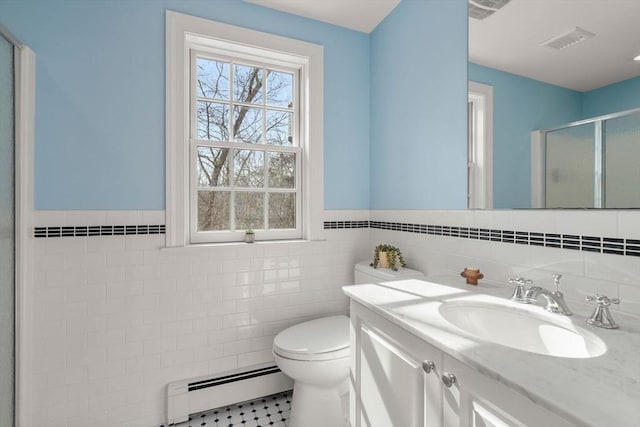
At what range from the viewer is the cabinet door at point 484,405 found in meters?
0.57

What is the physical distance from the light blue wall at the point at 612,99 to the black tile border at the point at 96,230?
79.6 inches

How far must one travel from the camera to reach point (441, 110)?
165cm

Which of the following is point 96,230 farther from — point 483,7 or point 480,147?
point 483,7

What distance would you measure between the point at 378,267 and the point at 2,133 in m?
2.02

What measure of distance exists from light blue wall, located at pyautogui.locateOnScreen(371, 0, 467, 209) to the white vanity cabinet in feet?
2.84

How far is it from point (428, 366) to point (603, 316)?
533mm

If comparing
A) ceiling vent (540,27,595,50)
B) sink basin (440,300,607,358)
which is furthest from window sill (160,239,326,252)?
ceiling vent (540,27,595,50)

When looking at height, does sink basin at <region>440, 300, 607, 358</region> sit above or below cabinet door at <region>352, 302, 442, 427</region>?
above

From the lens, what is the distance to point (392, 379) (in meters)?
0.98

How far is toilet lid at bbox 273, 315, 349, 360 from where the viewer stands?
150cm

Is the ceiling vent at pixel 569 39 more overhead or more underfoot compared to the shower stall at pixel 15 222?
more overhead

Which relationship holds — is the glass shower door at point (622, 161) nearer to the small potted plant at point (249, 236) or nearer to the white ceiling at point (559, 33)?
the white ceiling at point (559, 33)

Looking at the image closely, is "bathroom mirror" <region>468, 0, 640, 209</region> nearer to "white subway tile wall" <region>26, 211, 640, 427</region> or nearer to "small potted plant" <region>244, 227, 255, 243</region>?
"white subway tile wall" <region>26, 211, 640, 427</region>

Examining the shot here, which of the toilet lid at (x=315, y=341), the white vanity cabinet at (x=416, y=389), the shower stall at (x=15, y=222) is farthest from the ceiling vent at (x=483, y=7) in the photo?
the shower stall at (x=15, y=222)
